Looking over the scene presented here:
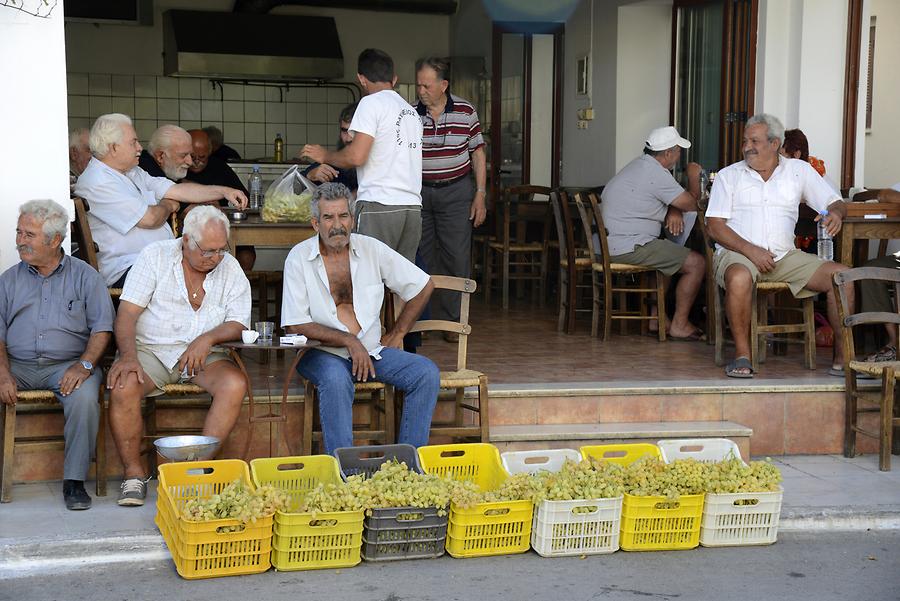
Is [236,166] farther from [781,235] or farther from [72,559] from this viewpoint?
[72,559]

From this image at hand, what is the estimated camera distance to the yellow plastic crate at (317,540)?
4.14 meters

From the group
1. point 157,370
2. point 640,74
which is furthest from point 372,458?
point 640,74

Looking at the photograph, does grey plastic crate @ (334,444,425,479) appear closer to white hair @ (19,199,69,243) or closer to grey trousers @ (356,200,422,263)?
white hair @ (19,199,69,243)

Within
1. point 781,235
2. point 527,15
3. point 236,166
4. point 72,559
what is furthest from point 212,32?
point 72,559

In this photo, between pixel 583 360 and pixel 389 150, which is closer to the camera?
pixel 389 150

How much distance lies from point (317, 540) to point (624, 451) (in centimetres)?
147

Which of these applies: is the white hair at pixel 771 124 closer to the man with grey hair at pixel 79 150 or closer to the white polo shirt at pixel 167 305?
the white polo shirt at pixel 167 305

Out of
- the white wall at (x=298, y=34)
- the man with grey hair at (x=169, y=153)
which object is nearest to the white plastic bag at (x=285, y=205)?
the man with grey hair at (x=169, y=153)

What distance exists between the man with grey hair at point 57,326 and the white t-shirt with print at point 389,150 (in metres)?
1.65

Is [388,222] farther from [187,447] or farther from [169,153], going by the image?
[187,447]

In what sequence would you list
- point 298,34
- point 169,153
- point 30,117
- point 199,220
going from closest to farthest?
point 199,220 → point 30,117 → point 169,153 → point 298,34

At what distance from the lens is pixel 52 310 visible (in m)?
4.86

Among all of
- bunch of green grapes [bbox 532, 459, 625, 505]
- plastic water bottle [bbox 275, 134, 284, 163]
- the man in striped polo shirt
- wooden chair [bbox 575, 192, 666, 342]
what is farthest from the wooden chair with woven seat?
plastic water bottle [bbox 275, 134, 284, 163]

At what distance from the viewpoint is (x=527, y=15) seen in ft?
35.6
